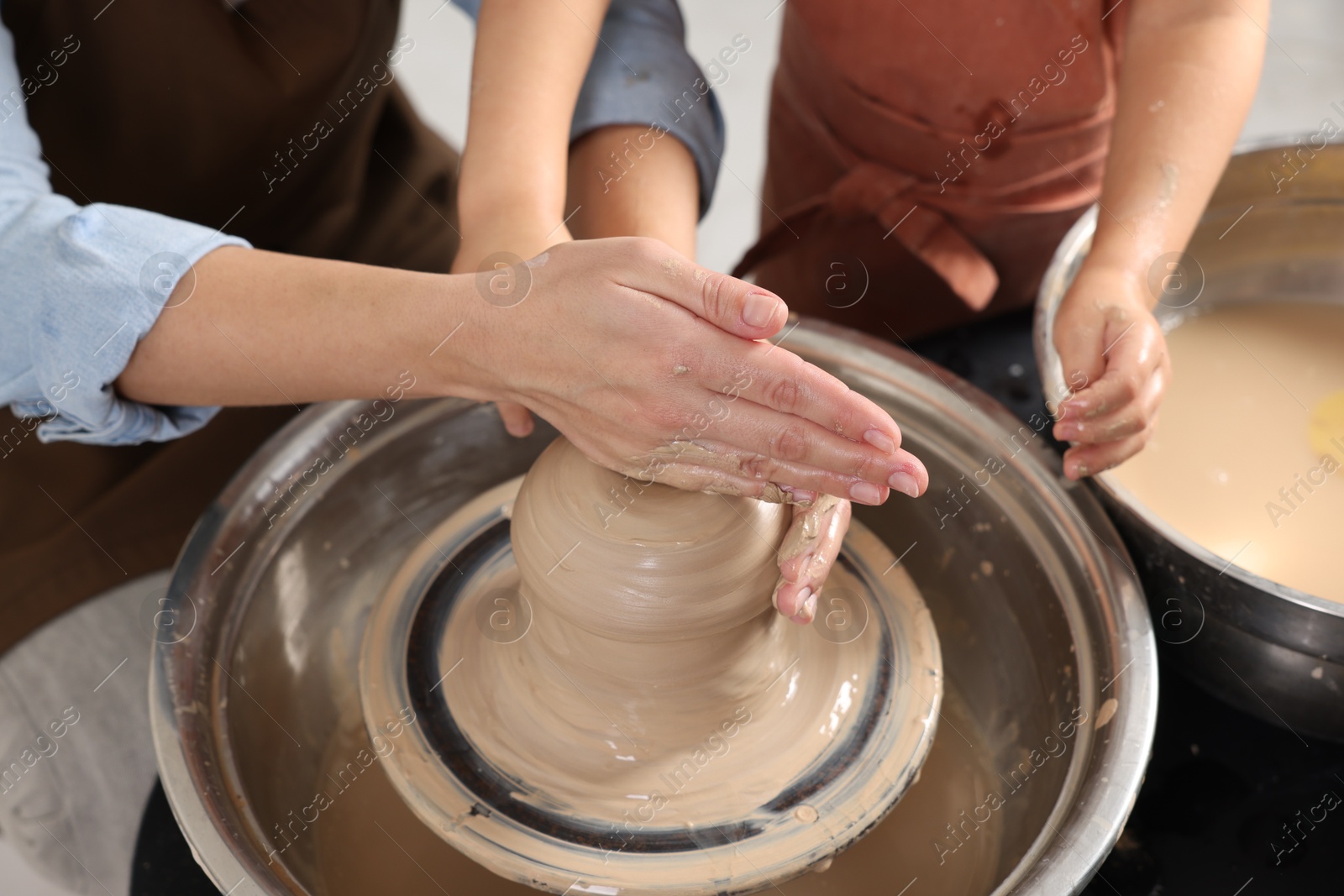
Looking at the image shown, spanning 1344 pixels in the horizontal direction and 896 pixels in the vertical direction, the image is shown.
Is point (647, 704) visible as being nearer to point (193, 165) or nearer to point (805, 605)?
point (805, 605)

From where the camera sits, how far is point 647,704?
0.97 m

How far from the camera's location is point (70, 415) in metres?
0.94

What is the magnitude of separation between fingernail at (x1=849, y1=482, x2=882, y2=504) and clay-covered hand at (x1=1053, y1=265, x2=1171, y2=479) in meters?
0.24

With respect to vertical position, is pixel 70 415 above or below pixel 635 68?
above

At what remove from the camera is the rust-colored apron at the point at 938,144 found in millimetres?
1274

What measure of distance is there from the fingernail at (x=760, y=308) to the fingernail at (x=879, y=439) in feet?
0.38

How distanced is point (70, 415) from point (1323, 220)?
5.21ft

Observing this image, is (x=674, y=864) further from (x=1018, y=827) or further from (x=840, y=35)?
(x=840, y=35)

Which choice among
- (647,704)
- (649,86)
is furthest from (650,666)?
(649,86)

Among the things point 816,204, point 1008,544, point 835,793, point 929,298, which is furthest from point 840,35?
point 835,793

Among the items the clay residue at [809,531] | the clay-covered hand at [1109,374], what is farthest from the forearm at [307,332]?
the clay-covered hand at [1109,374]

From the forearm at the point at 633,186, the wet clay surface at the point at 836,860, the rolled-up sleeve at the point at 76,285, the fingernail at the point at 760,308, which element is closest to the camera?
the fingernail at the point at 760,308

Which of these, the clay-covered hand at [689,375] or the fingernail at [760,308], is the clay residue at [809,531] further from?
the fingernail at [760,308]

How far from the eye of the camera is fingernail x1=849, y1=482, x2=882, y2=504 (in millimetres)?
814
